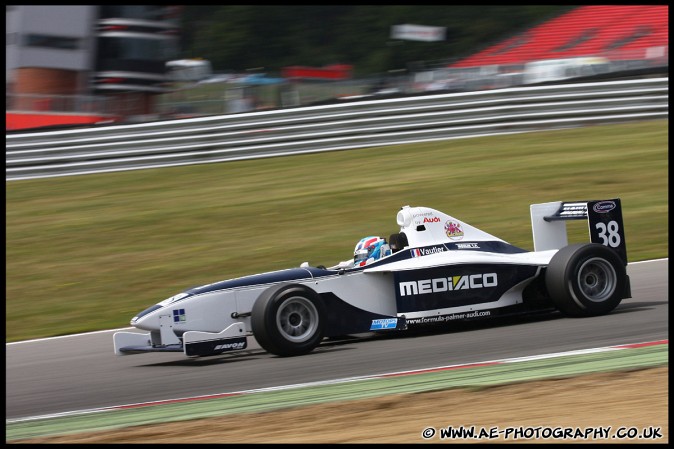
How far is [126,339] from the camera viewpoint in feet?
25.6

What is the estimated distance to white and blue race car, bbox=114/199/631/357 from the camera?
294 inches

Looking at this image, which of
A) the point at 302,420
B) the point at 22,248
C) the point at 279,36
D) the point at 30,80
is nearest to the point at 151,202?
the point at 22,248

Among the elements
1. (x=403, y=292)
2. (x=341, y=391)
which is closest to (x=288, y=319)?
(x=403, y=292)

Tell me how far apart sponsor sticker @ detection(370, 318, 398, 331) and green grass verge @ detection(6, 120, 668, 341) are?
3294 millimetres

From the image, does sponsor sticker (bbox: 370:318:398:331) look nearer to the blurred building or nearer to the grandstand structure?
the blurred building

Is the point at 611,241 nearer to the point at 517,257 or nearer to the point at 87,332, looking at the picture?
the point at 517,257

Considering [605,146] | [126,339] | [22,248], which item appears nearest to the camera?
[126,339]

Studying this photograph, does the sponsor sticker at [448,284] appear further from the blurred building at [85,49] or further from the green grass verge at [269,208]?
the blurred building at [85,49]

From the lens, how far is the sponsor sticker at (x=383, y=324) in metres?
7.86

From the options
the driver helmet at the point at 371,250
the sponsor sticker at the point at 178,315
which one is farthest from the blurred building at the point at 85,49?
the sponsor sticker at the point at 178,315

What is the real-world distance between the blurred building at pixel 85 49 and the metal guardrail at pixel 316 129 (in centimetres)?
1154

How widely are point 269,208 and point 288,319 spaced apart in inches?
295

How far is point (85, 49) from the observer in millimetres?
29672

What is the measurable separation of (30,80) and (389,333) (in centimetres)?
2478
